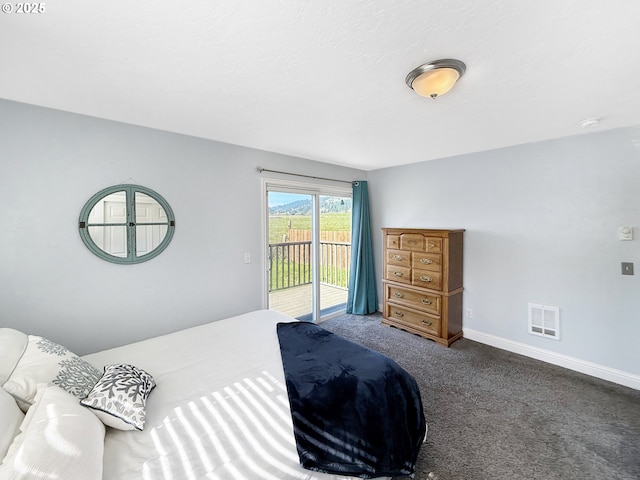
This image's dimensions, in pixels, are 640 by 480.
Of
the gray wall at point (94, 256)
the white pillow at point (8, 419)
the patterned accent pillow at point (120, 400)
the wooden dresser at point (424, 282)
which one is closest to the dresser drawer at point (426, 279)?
the wooden dresser at point (424, 282)

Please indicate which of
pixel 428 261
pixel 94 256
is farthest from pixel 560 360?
pixel 94 256

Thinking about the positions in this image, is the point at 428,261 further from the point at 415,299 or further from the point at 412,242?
the point at 415,299

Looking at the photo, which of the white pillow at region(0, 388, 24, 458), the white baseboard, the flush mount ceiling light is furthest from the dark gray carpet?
the flush mount ceiling light

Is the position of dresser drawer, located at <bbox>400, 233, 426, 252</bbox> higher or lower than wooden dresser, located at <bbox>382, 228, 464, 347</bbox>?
higher

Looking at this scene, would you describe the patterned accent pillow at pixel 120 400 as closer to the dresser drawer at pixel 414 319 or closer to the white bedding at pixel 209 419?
the white bedding at pixel 209 419

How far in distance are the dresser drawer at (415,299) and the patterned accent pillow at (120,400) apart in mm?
3015

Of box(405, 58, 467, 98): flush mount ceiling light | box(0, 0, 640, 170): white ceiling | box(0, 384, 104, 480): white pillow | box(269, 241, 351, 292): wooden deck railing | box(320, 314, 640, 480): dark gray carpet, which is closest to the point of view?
box(0, 384, 104, 480): white pillow

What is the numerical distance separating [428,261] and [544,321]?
1.34 m

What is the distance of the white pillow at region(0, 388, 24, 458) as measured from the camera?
85 centimetres

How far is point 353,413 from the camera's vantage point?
1.29 metres

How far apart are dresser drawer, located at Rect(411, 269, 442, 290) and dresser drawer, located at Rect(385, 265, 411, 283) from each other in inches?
2.9

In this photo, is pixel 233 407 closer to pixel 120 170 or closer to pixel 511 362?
pixel 120 170

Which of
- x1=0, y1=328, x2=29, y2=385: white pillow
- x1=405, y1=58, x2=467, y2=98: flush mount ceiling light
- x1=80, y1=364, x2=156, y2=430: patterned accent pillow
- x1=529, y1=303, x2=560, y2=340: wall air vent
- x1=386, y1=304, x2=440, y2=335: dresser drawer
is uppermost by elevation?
x1=405, y1=58, x2=467, y2=98: flush mount ceiling light

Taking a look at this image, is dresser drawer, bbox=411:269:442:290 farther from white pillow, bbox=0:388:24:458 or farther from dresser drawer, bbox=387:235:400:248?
white pillow, bbox=0:388:24:458
